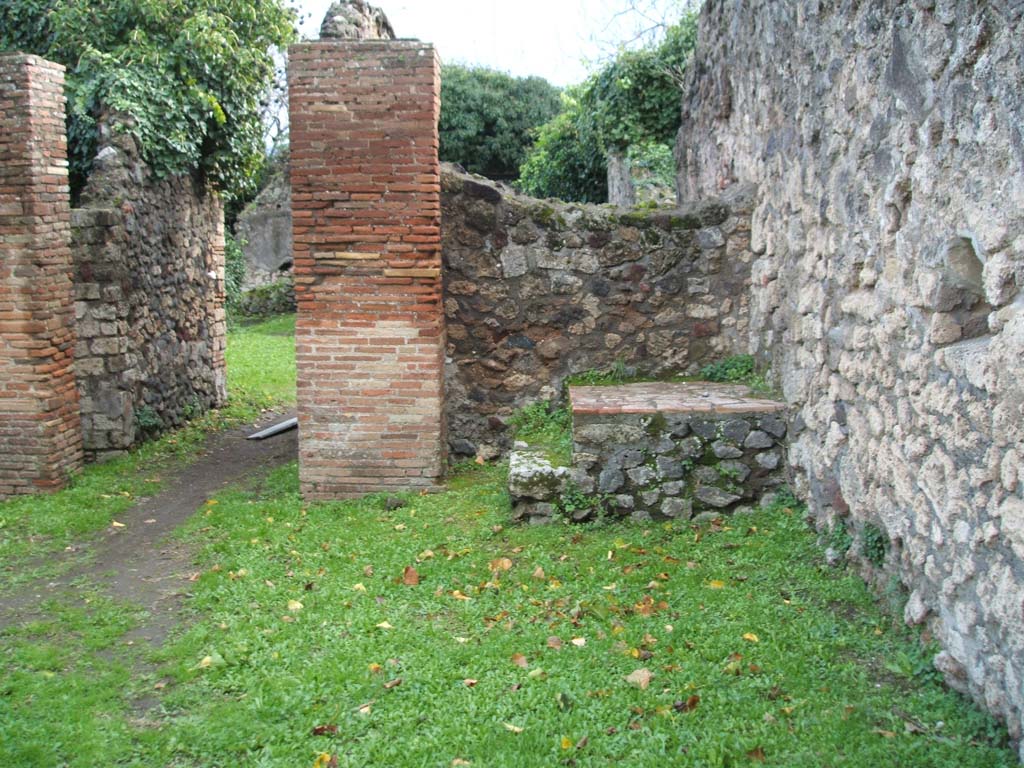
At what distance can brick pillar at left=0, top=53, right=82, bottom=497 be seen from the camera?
700 centimetres

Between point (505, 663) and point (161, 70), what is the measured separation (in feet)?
24.7

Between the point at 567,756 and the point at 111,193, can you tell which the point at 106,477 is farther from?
the point at 567,756

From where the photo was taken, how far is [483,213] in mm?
6715

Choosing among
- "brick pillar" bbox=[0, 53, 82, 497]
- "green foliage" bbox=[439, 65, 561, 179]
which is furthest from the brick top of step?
"green foliage" bbox=[439, 65, 561, 179]

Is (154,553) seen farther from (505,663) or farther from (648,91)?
(648,91)

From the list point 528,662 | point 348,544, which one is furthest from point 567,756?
point 348,544

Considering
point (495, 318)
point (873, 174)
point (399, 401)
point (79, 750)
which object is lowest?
point (79, 750)

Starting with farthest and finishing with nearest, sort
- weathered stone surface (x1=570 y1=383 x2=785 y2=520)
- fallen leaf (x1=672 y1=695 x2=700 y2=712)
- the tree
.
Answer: the tree < weathered stone surface (x1=570 y1=383 x2=785 y2=520) < fallen leaf (x1=672 y1=695 x2=700 y2=712)

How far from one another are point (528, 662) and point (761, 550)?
1.67 m

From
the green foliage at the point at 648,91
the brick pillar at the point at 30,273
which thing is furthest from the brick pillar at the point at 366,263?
the green foliage at the point at 648,91

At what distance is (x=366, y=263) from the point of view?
20.6 ft

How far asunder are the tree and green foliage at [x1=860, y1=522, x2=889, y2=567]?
24.2ft

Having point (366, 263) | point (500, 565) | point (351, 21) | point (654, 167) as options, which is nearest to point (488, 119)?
point (654, 167)

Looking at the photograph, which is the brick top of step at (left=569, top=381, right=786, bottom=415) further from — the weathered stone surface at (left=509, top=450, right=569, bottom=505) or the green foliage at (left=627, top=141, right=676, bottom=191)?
the green foliage at (left=627, top=141, right=676, bottom=191)
